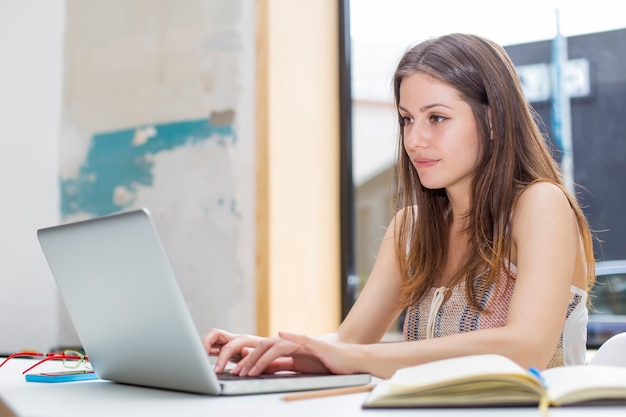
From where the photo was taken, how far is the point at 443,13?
3039 millimetres

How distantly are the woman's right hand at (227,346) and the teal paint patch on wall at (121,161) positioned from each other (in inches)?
66.2

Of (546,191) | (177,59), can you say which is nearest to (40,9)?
(177,59)

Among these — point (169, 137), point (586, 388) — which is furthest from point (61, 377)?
point (169, 137)

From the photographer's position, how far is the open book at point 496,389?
2.36 feet

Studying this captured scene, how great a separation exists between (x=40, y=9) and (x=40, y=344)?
54.9 inches

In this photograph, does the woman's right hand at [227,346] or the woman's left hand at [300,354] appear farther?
the woman's right hand at [227,346]

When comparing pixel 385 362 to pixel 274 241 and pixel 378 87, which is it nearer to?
pixel 274 241

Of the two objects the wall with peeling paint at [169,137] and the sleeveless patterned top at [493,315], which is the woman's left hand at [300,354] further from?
the wall with peeling paint at [169,137]

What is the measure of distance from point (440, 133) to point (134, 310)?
749mm

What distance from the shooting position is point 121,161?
3.07 metres

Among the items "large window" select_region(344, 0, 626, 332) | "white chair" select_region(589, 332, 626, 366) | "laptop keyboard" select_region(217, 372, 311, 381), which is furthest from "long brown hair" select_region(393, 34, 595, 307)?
"large window" select_region(344, 0, 626, 332)

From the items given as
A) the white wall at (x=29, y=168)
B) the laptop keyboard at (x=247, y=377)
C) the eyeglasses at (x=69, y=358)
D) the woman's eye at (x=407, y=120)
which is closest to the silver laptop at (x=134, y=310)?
the laptop keyboard at (x=247, y=377)

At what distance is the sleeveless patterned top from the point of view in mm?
1438

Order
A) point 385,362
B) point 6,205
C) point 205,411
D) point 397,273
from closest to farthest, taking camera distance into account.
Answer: point 205,411 → point 385,362 → point 397,273 → point 6,205
